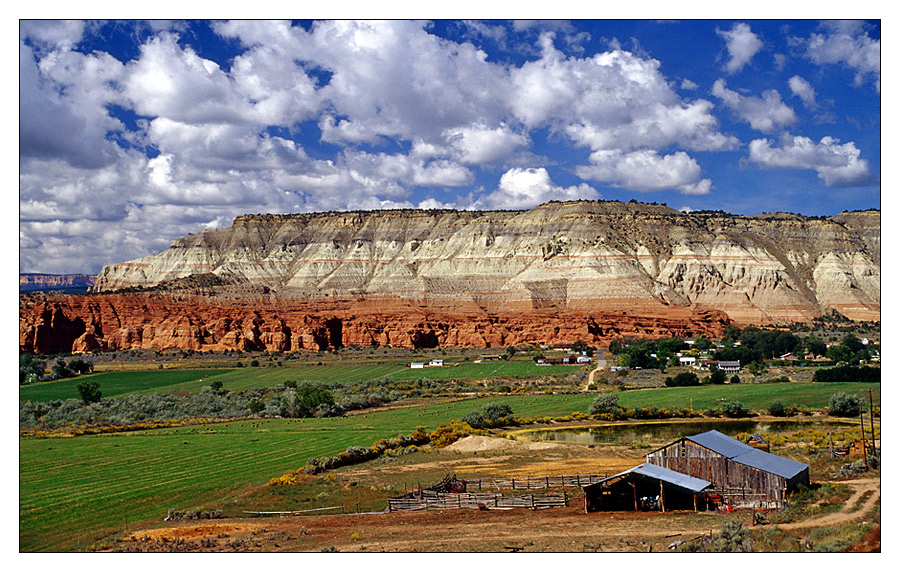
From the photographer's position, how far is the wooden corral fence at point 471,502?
27312 mm

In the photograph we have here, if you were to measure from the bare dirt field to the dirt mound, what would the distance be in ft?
41.4

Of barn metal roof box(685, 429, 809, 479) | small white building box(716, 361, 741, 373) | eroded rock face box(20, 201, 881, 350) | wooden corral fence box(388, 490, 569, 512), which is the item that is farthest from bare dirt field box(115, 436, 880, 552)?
eroded rock face box(20, 201, 881, 350)

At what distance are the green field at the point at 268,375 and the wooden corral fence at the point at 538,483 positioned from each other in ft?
159

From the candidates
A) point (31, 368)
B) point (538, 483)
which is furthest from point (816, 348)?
point (31, 368)

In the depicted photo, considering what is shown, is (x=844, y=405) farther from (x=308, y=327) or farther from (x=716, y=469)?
(x=308, y=327)

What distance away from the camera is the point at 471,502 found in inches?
1089

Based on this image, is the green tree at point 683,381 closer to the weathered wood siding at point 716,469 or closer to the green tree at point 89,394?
the weathered wood siding at point 716,469

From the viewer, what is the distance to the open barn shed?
26.2m

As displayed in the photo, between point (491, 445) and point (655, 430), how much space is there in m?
12.1

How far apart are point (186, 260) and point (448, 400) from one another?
125 meters

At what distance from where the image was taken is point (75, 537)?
2350 cm

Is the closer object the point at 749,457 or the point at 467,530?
the point at 467,530

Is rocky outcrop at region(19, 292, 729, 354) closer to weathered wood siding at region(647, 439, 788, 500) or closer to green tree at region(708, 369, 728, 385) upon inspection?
green tree at region(708, 369, 728, 385)

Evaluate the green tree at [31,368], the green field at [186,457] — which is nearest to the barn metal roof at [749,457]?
the green field at [186,457]
